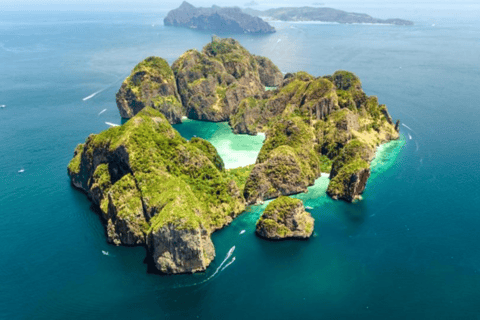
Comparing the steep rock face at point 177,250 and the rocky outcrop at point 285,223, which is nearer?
the steep rock face at point 177,250

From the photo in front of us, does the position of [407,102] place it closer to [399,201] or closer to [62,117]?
[399,201]

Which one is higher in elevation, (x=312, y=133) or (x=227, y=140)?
(x=312, y=133)

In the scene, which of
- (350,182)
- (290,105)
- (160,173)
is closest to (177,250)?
(160,173)

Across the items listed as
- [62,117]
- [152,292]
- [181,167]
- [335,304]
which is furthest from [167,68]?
[335,304]

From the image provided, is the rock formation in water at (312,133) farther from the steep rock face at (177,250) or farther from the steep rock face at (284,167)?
the steep rock face at (177,250)

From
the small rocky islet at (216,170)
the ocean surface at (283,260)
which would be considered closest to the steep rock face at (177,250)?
the small rocky islet at (216,170)

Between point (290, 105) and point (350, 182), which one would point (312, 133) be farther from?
point (350, 182)

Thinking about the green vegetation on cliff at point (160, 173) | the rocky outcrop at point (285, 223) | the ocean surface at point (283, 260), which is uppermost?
the green vegetation on cliff at point (160, 173)
